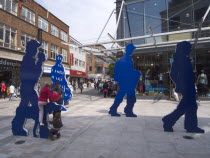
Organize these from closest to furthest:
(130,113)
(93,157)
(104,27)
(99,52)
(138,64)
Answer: (93,157)
(130,113)
(104,27)
(99,52)
(138,64)

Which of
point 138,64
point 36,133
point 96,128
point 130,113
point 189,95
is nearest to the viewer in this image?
point 36,133

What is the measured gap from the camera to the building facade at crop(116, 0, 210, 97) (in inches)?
604

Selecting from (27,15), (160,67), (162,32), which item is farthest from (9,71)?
(162,32)

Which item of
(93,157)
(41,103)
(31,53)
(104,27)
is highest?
(104,27)

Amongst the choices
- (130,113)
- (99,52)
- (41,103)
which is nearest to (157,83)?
(99,52)

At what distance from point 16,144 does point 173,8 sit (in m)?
18.4

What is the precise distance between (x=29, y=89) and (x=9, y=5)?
17118 millimetres

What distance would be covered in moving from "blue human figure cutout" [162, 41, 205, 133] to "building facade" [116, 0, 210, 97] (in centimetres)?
947

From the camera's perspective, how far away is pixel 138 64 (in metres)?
18.5

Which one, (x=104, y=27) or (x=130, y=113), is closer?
(x=130, y=113)

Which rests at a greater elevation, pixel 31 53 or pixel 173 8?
pixel 173 8

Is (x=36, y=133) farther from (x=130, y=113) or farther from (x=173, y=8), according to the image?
(x=173, y=8)

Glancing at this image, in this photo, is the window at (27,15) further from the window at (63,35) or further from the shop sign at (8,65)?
the window at (63,35)

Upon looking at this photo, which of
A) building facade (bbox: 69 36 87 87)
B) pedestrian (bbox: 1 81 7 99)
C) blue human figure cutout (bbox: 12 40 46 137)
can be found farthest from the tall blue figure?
building facade (bbox: 69 36 87 87)
